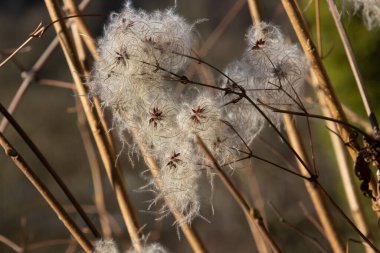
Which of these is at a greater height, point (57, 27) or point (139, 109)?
point (57, 27)

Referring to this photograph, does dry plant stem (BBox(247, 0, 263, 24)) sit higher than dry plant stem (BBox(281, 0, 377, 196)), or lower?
higher

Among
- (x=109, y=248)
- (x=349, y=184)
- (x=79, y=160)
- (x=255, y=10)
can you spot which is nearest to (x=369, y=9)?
(x=255, y=10)

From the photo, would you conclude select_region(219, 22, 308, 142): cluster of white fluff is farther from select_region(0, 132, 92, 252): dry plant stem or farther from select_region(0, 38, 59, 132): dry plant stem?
select_region(0, 38, 59, 132): dry plant stem

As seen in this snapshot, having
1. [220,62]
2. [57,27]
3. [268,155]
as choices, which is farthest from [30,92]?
[57,27]

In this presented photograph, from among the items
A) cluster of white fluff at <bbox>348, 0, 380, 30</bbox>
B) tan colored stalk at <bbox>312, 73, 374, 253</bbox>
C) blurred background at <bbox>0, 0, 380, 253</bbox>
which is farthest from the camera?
blurred background at <bbox>0, 0, 380, 253</bbox>

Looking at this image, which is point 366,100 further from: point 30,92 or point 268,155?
point 30,92

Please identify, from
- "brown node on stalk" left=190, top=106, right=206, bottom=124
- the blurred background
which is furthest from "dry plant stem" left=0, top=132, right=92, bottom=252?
the blurred background
